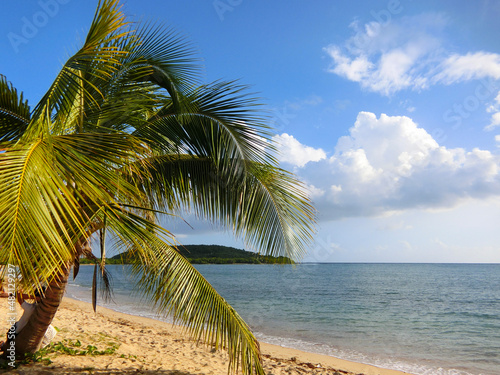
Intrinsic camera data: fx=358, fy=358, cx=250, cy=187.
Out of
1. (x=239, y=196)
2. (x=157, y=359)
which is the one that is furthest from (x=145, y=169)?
(x=157, y=359)

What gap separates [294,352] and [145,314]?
876 cm

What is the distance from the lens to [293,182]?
5105 mm

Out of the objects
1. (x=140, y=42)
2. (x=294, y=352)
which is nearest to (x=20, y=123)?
(x=140, y=42)

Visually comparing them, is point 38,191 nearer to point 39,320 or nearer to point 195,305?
point 195,305

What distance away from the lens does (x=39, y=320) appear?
16.0 feet

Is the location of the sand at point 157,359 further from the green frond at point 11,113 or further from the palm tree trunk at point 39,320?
the green frond at point 11,113

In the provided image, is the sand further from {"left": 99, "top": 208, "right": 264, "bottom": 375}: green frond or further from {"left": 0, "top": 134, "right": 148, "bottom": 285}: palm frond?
{"left": 0, "top": 134, "right": 148, "bottom": 285}: palm frond

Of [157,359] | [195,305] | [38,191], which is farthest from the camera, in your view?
[157,359]

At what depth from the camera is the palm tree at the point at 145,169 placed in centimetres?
283

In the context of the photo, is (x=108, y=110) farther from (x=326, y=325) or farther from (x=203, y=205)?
(x=326, y=325)

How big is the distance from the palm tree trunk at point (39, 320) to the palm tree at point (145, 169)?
0.06 ft

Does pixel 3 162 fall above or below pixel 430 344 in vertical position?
above

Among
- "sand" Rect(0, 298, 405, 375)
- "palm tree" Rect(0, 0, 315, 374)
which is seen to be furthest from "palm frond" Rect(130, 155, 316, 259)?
"sand" Rect(0, 298, 405, 375)

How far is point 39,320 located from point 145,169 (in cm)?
257
